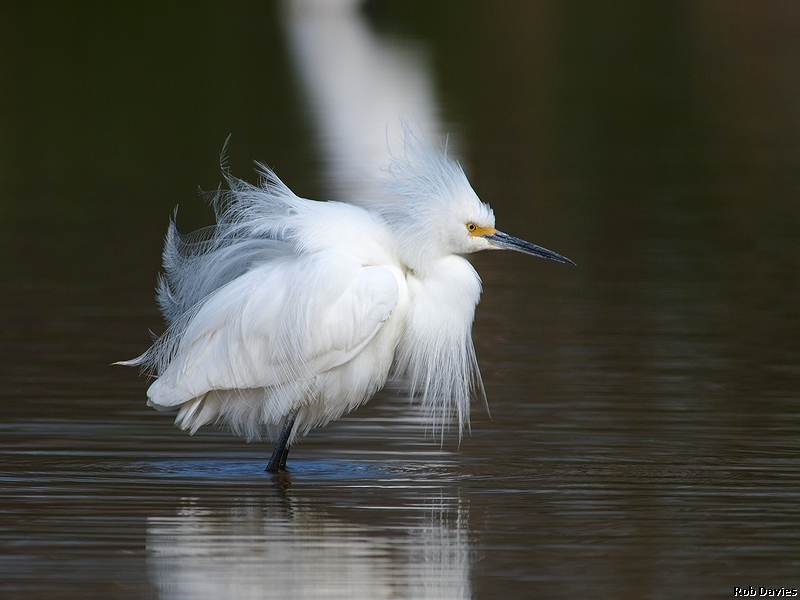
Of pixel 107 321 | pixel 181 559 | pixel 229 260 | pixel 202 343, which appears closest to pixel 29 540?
pixel 181 559

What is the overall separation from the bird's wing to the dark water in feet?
1.23

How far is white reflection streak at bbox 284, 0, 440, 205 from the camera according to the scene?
45.8ft

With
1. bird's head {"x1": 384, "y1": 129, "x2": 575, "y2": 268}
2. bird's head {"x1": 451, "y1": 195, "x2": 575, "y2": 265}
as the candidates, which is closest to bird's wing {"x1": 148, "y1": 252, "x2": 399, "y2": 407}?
bird's head {"x1": 384, "y1": 129, "x2": 575, "y2": 268}

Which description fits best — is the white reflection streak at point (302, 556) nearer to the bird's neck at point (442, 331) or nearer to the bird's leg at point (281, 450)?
the bird's leg at point (281, 450)

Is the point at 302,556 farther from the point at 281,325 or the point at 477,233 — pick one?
the point at 477,233

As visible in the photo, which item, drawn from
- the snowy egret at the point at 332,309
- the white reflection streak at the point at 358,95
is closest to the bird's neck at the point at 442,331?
the snowy egret at the point at 332,309

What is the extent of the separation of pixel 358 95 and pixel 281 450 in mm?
14168

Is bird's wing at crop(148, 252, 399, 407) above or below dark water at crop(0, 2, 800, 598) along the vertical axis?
above

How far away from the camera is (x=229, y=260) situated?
236 inches

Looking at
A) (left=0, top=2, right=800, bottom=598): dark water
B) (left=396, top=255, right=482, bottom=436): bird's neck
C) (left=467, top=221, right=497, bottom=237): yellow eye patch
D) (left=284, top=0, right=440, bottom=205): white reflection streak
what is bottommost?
(left=284, top=0, right=440, bottom=205): white reflection streak

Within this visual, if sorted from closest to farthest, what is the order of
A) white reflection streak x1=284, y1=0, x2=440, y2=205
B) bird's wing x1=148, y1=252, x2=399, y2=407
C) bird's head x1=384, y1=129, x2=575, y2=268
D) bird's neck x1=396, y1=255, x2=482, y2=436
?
bird's wing x1=148, y1=252, x2=399, y2=407, bird's head x1=384, y1=129, x2=575, y2=268, bird's neck x1=396, y1=255, x2=482, y2=436, white reflection streak x1=284, y1=0, x2=440, y2=205

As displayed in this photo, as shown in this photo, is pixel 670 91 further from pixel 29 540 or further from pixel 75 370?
pixel 29 540

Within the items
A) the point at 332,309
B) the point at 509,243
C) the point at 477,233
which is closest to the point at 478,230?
the point at 477,233

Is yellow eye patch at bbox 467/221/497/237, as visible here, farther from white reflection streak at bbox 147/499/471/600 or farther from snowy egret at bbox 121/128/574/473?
white reflection streak at bbox 147/499/471/600
